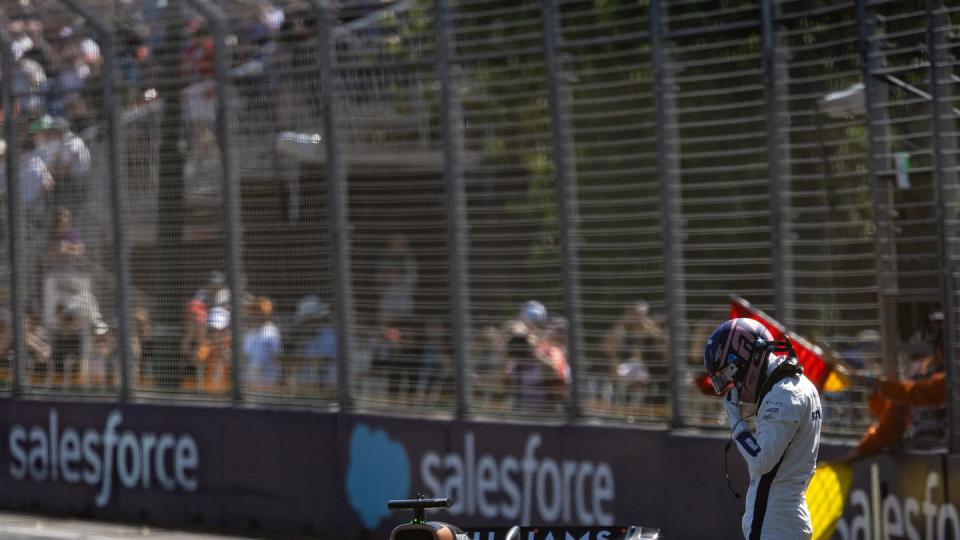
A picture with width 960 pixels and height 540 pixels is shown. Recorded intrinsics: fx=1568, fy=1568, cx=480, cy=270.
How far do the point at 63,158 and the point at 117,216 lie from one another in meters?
1.03

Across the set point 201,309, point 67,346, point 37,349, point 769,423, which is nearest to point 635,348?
point 201,309

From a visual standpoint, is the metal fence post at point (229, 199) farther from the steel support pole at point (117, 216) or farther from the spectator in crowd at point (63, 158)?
the spectator in crowd at point (63, 158)

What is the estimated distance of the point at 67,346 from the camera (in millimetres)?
14750

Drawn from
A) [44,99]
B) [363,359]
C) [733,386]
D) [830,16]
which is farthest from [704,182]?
[44,99]

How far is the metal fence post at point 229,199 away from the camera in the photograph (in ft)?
43.9

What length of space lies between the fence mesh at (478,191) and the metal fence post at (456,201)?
5cm

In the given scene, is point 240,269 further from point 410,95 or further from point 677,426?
point 677,426

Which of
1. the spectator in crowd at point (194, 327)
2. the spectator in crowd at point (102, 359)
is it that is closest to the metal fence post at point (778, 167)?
the spectator in crowd at point (194, 327)

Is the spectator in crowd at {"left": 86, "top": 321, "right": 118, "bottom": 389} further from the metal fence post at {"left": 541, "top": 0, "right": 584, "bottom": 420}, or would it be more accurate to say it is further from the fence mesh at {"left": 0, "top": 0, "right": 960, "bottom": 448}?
the metal fence post at {"left": 541, "top": 0, "right": 584, "bottom": 420}

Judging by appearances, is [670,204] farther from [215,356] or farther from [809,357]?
[215,356]

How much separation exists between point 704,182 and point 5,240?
7.70 metres

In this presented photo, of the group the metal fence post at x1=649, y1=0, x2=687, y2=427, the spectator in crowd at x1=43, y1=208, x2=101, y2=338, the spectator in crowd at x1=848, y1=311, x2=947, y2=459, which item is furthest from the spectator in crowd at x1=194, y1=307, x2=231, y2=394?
the spectator in crowd at x1=848, y1=311, x2=947, y2=459

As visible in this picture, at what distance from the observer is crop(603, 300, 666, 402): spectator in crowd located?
10875 millimetres

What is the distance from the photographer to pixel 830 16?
987cm
